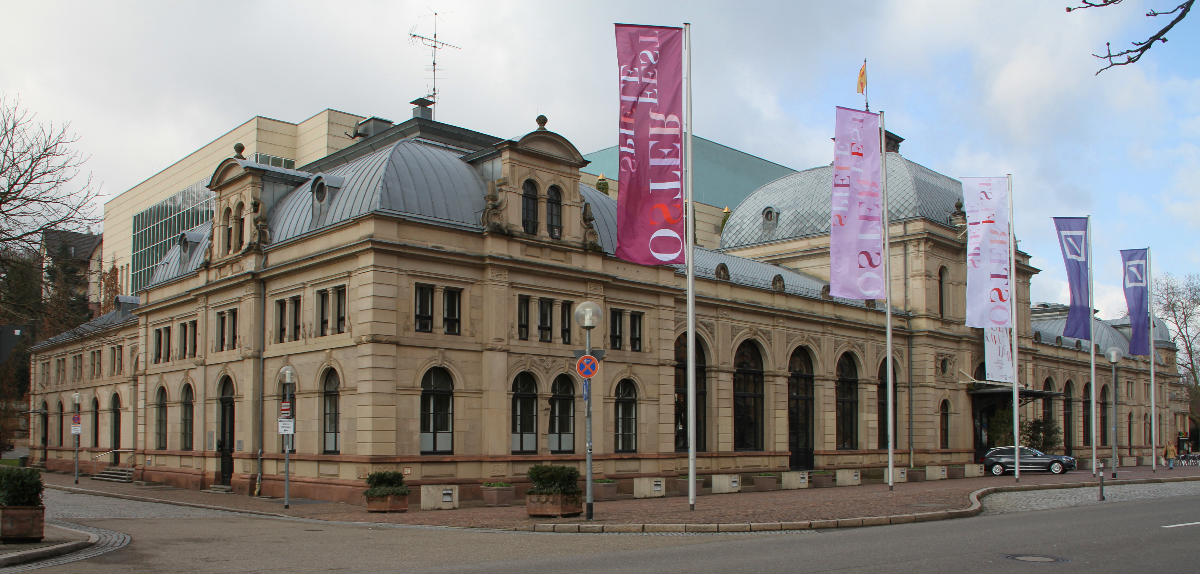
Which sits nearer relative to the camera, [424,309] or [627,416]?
[424,309]

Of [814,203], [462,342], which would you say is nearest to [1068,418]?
[814,203]

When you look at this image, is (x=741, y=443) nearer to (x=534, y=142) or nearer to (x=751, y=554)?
(x=534, y=142)

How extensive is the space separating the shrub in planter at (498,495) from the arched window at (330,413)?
5.49m

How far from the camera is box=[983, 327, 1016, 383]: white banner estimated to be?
48.0 metres

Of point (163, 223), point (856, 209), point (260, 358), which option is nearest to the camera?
point (856, 209)

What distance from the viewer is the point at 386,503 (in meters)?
27.7

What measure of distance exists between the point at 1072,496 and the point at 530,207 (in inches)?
786

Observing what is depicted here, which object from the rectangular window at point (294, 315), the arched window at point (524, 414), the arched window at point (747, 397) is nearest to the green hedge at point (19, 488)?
the rectangular window at point (294, 315)

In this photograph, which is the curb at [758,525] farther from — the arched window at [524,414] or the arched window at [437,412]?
the arched window at [524,414]

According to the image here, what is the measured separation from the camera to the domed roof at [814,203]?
57562mm

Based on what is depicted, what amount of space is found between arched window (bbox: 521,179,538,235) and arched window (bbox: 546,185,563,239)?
502mm

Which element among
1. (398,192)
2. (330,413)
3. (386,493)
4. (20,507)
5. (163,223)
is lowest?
(386,493)

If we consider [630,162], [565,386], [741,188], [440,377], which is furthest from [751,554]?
[741,188]

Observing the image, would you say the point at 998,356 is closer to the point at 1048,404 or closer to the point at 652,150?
the point at 1048,404
